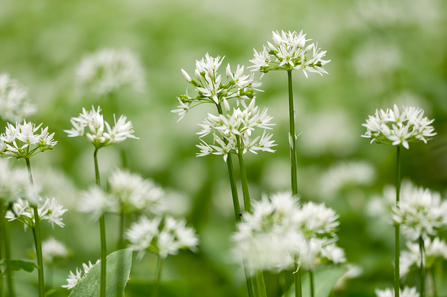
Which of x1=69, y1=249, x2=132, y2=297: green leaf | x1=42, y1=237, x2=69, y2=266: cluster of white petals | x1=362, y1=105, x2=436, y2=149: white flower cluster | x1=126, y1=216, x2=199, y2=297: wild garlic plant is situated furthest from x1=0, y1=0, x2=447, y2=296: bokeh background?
x1=362, y1=105, x2=436, y2=149: white flower cluster

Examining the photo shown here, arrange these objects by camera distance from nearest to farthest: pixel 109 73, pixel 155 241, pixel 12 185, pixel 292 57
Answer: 1. pixel 12 185
2. pixel 292 57
3. pixel 155 241
4. pixel 109 73

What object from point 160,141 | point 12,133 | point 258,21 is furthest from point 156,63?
point 12,133

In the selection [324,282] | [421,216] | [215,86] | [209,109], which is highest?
[209,109]

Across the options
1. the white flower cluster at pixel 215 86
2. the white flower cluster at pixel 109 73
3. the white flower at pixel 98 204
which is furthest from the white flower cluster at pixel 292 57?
the white flower cluster at pixel 109 73

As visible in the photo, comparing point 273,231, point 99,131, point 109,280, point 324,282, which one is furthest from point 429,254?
point 99,131

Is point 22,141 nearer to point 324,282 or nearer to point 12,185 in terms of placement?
point 12,185
